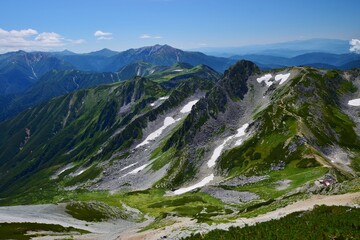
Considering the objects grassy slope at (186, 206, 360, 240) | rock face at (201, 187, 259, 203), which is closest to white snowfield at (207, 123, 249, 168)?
rock face at (201, 187, 259, 203)

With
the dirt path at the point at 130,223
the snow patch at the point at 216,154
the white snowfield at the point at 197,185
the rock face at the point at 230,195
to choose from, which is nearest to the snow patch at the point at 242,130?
the snow patch at the point at 216,154

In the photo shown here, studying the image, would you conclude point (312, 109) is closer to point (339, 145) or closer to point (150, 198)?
point (339, 145)

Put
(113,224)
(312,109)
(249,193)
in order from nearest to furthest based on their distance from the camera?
(113,224) → (249,193) → (312,109)

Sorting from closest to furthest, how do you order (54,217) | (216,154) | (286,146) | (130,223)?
(54,217) → (130,223) → (286,146) → (216,154)

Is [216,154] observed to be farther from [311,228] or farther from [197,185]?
[311,228]

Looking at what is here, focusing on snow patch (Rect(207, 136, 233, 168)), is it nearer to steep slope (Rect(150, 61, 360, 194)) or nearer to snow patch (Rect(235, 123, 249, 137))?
steep slope (Rect(150, 61, 360, 194))

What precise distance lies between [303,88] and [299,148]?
70.2m

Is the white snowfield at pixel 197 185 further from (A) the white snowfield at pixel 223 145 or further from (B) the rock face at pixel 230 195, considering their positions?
(B) the rock face at pixel 230 195

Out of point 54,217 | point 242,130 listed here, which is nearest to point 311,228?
point 54,217

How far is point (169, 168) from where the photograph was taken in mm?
189750

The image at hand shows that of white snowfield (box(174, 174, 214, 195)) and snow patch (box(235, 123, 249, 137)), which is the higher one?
snow patch (box(235, 123, 249, 137))

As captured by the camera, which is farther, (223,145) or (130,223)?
(223,145)

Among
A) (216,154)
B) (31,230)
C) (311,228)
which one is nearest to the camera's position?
(311,228)

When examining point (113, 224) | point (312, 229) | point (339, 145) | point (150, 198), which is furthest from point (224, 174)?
point (312, 229)
